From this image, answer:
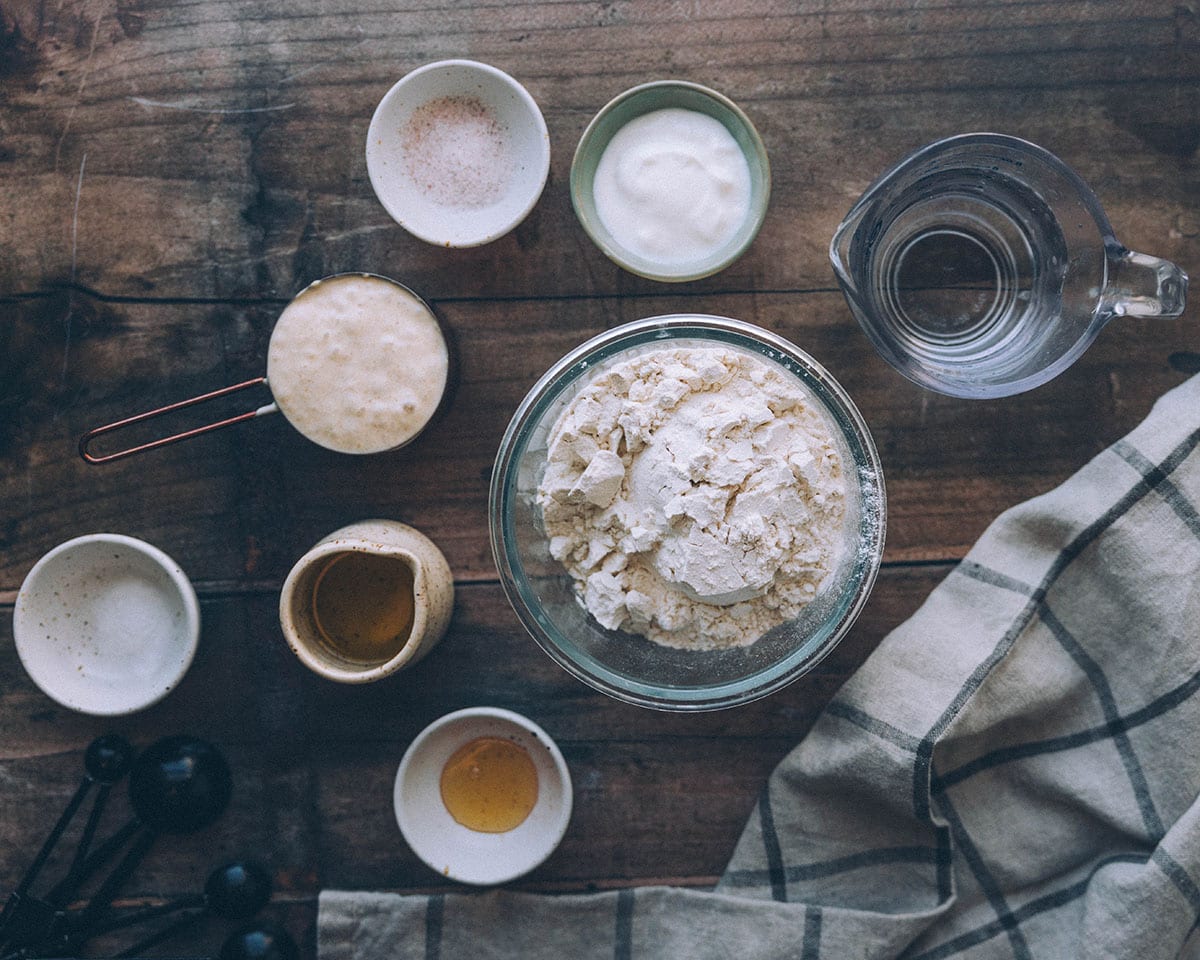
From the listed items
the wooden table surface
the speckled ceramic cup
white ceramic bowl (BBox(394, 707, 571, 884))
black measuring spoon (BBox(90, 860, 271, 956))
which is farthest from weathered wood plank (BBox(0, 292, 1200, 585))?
black measuring spoon (BBox(90, 860, 271, 956))

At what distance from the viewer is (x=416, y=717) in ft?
4.77

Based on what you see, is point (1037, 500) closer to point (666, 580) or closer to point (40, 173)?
point (666, 580)

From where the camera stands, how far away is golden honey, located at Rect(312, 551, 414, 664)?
4.46 feet

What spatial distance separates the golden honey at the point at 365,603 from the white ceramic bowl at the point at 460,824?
16 centimetres

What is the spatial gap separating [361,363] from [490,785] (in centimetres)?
68

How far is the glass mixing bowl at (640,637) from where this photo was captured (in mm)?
1243

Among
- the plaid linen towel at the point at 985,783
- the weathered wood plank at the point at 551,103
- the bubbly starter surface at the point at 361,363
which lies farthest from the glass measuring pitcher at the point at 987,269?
the bubbly starter surface at the point at 361,363

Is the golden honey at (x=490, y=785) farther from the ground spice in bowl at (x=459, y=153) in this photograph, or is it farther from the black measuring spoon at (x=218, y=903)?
the ground spice in bowl at (x=459, y=153)

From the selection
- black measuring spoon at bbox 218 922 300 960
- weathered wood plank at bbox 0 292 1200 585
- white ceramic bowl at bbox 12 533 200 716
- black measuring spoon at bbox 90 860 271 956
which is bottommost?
black measuring spoon at bbox 218 922 300 960

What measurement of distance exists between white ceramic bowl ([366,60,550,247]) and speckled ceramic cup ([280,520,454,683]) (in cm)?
46

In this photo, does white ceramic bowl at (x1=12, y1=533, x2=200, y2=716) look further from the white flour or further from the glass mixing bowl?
the white flour

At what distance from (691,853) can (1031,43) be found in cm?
143

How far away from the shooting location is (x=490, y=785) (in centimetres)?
→ 139

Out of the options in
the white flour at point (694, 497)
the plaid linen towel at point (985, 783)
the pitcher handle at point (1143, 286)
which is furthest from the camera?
the plaid linen towel at point (985, 783)
